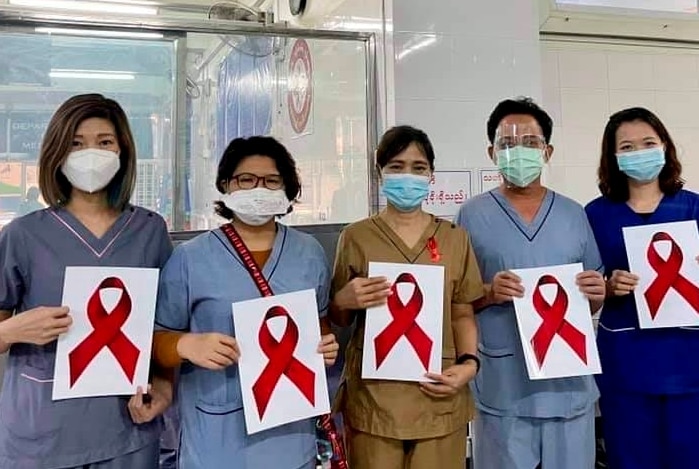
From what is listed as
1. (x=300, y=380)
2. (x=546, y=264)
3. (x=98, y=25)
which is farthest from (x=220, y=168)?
(x=98, y=25)

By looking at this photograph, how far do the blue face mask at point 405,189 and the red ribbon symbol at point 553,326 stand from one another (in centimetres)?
35

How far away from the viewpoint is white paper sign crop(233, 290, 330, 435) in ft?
3.75

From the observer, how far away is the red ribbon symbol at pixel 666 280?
56.4 inches

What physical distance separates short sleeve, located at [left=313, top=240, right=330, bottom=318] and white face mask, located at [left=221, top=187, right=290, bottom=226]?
0.44 ft

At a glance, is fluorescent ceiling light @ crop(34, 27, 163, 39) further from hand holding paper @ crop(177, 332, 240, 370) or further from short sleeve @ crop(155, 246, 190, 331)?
hand holding paper @ crop(177, 332, 240, 370)

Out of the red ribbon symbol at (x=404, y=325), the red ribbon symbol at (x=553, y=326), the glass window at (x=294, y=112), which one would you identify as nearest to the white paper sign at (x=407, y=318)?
the red ribbon symbol at (x=404, y=325)

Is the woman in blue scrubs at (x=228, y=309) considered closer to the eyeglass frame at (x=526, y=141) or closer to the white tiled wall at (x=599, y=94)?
the eyeglass frame at (x=526, y=141)

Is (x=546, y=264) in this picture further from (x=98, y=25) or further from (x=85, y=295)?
(x=98, y=25)

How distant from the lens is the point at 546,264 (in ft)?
4.65

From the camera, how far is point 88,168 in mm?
1173

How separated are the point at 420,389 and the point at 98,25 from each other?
4.88 feet

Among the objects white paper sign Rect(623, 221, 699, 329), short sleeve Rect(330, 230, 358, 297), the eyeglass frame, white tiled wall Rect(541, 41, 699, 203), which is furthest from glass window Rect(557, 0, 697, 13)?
short sleeve Rect(330, 230, 358, 297)

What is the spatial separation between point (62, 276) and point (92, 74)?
1.40 m

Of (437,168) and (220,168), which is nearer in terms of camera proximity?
(220,168)
